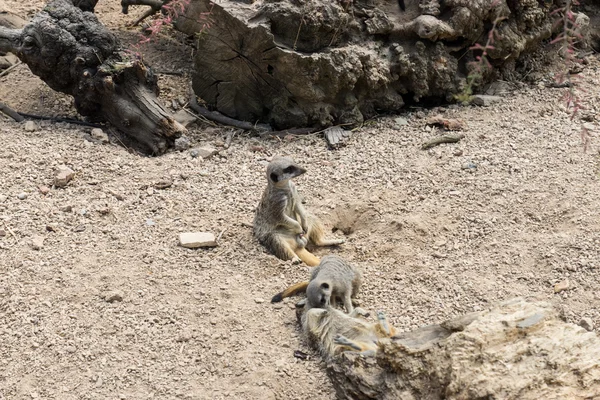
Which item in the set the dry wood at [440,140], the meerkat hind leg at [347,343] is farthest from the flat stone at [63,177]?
the dry wood at [440,140]

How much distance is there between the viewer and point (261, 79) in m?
5.13

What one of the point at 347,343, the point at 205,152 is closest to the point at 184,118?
the point at 205,152

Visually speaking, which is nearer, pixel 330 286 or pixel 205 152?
pixel 330 286

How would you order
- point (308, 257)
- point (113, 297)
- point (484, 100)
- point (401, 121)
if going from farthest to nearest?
point (484, 100)
point (401, 121)
point (308, 257)
point (113, 297)

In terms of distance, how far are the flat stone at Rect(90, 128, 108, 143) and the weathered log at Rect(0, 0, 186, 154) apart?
133 mm

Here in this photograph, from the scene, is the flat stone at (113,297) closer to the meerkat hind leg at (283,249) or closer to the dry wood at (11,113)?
the meerkat hind leg at (283,249)

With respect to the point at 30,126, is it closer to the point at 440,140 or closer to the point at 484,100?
the point at 440,140

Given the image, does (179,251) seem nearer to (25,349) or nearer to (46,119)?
(25,349)

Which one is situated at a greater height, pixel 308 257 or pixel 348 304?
pixel 348 304

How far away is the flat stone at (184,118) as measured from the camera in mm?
5227

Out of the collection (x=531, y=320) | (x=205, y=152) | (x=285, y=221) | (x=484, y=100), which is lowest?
(x=205, y=152)

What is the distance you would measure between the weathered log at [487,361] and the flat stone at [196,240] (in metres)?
1.53

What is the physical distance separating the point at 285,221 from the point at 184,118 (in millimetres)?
1673

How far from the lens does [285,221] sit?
4.03 meters
